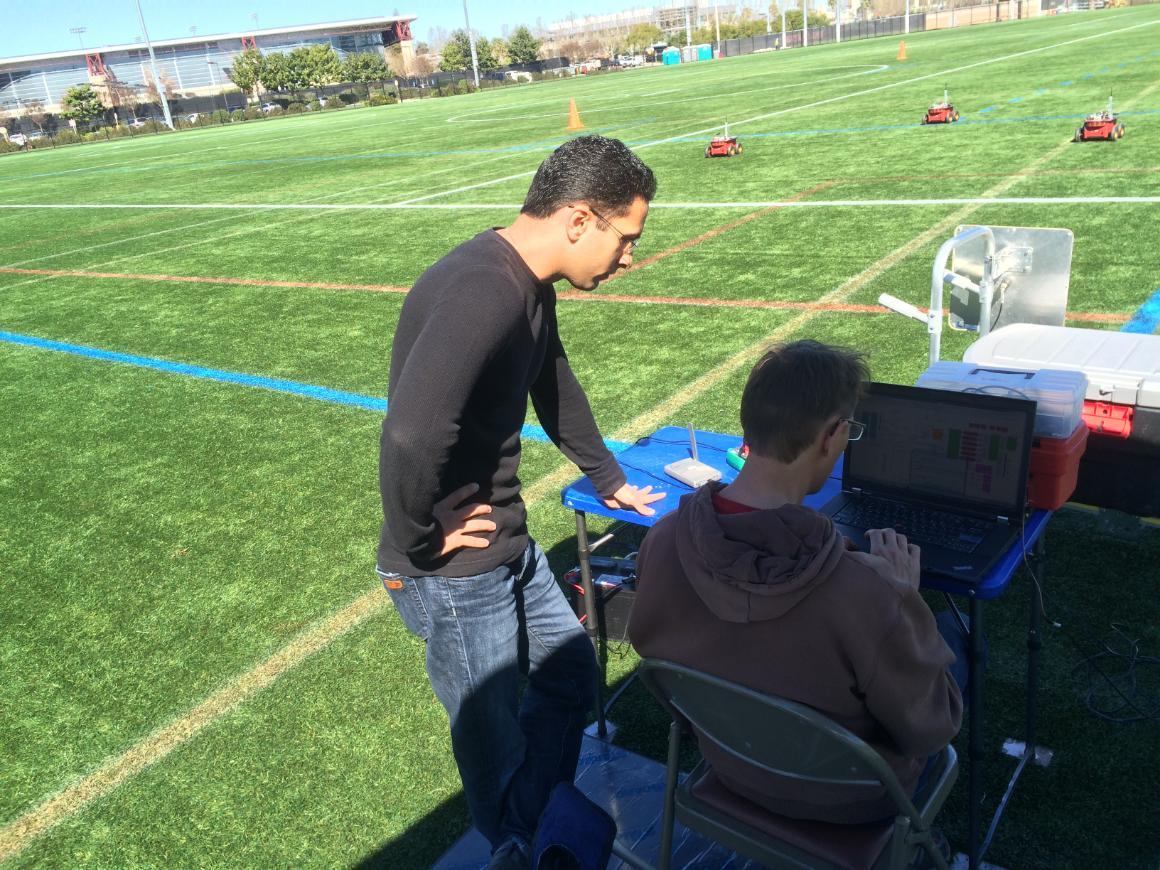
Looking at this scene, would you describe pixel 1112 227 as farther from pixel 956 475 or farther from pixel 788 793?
pixel 788 793

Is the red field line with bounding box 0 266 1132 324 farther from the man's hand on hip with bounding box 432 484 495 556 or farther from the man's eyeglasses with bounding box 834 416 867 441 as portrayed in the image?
the man's hand on hip with bounding box 432 484 495 556

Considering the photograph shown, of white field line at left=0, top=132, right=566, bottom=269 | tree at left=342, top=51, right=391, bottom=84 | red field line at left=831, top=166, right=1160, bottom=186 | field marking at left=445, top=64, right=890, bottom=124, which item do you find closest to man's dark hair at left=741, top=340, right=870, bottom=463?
red field line at left=831, top=166, right=1160, bottom=186

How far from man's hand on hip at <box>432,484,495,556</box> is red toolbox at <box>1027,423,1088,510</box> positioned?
161 cm

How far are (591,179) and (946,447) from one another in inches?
53.2

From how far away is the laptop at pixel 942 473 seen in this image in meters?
2.56

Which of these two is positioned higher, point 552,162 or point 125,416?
point 552,162

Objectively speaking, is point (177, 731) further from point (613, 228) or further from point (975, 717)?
point (975, 717)

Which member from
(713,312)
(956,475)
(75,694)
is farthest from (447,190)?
(956,475)

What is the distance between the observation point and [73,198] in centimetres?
2241

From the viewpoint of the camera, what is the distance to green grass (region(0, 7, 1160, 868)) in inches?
124

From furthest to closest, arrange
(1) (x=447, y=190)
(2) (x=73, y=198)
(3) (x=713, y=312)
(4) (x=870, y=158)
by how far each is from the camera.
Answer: (2) (x=73, y=198)
(1) (x=447, y=190)
(4) (x=870, y=158)
(3) (x=713, y=312)

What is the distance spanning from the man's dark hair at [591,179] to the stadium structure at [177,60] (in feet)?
373

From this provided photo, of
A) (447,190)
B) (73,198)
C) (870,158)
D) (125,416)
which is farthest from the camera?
(73,198)

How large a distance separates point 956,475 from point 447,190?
48.1 ft
